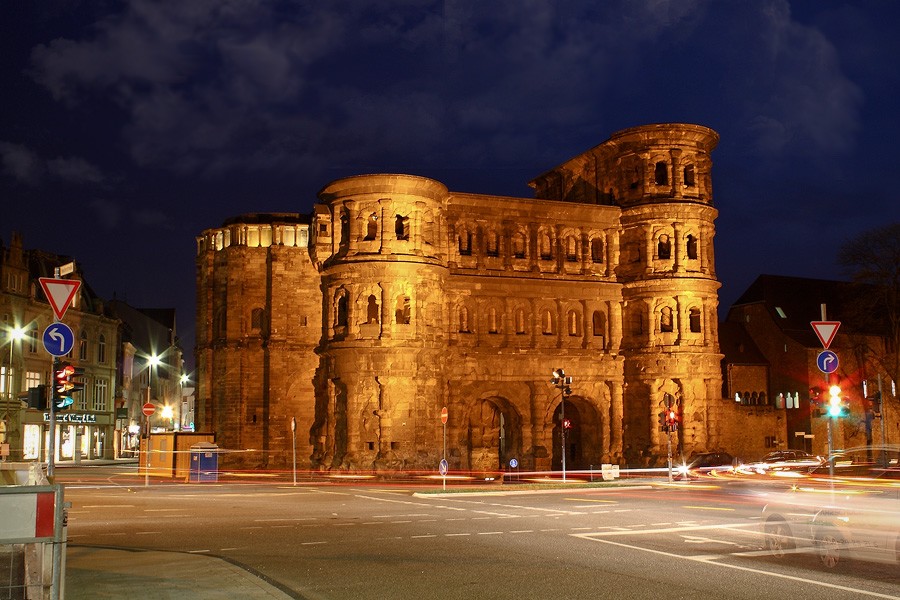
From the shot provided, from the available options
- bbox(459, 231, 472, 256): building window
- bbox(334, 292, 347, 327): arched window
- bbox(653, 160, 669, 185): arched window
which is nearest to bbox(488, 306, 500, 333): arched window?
bbox(459, 231, 472, 256): building window

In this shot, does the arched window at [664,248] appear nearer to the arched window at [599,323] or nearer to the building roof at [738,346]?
the arched window at [599,323]

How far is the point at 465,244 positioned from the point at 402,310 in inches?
258

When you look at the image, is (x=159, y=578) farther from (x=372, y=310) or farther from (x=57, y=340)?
(x=372, y=310)

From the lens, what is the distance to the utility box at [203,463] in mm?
44312

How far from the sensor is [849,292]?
3012 inches

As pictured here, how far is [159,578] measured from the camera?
13133 millimetres

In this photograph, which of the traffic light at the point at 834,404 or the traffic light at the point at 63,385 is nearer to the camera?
the traffic light at the point at 63,385

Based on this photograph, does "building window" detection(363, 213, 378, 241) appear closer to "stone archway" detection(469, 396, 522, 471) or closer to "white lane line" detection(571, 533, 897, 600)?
"stone archway" detection(469, 396, 522, 471)

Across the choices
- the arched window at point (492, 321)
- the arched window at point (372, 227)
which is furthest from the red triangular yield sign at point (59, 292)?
the arched window at point (492, 321)

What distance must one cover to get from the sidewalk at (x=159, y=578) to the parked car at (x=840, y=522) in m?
8.75

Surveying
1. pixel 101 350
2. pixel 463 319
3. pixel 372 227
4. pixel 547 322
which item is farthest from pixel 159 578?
pixel 101 350

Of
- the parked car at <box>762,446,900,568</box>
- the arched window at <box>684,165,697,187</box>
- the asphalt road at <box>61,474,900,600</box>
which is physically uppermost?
the arched window at <box>684,165,697,187</box>

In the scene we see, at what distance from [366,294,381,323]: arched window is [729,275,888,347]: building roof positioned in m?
37.5

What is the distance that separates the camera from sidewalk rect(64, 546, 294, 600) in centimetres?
1187
